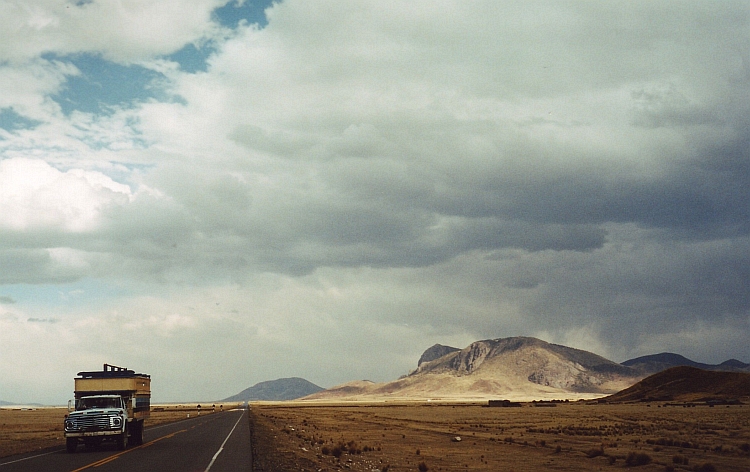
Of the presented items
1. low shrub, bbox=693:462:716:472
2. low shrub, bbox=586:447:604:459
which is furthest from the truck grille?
low shrub, bbox=693:462:716:472

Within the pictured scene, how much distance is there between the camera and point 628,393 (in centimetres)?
18512

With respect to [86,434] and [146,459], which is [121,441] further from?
[146,459]

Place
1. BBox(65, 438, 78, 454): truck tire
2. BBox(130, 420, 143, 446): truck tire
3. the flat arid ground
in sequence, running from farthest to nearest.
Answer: BBox(130, 420, 143, 446): truck tire → BBox(65, 438, 78, 454): truck tire → the flat arid ground

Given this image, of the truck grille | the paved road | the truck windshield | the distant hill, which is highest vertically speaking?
the truck windshield

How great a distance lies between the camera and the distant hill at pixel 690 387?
6009 inches

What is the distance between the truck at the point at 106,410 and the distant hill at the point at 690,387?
13455 cm

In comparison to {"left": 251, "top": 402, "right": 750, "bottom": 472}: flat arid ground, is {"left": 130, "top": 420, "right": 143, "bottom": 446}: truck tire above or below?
above

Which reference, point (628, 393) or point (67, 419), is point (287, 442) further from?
point (628, 393)

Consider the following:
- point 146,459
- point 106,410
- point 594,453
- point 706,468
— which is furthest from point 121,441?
point 706,468

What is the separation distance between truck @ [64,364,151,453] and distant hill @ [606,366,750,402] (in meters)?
135

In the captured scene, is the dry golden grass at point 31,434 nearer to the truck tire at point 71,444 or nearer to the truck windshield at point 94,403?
the truck tire at point 71,444

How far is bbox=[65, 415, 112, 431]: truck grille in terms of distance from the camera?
112ft

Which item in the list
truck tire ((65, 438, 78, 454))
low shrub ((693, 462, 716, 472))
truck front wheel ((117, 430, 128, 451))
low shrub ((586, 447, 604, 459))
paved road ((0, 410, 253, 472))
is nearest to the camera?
paved road ((0, 410, 253, 472))

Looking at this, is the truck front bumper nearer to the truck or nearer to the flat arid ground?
the truck
